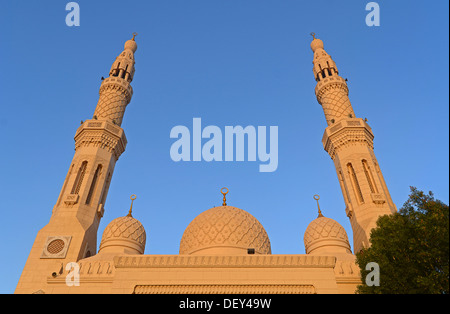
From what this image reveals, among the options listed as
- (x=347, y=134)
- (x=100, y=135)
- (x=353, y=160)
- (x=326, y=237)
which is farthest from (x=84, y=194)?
(x=347, y=134)

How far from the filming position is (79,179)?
63.6ft

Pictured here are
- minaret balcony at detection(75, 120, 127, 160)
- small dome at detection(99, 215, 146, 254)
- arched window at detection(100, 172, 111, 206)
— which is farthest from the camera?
minaret balcony at detection(75, 120, 127, 160)

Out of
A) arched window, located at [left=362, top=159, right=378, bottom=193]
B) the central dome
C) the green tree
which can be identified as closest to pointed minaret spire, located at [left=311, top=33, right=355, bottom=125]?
arched window, located at [left=362, top=159, right=378, bottom=193]

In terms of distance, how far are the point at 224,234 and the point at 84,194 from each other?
8.23 m

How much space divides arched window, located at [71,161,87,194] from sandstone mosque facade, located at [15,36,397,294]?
2.1 inches

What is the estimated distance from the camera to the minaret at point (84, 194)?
15761 millimetres

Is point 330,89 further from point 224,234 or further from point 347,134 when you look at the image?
point 224,234

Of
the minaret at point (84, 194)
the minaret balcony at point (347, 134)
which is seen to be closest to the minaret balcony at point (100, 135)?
the minaret at point (84, 194)

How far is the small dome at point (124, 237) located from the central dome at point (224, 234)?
2.19 metres

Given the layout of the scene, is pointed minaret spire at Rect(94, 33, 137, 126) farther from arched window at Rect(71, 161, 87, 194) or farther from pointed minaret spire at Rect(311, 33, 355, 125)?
pointed minaret spire at Rect(311, 33, 355, 125)

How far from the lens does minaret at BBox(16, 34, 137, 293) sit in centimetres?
1576

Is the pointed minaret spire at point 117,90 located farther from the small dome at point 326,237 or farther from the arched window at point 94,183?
the small dome at point 326,237
